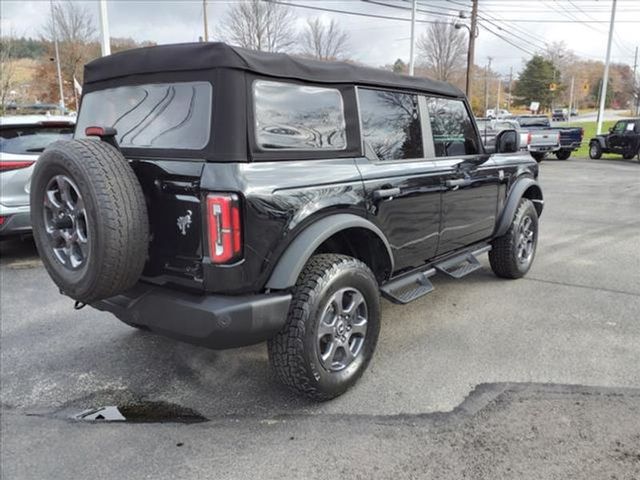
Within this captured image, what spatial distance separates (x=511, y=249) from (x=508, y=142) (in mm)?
1056

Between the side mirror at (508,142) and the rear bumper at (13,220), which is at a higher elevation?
the side mirror at (508,142)

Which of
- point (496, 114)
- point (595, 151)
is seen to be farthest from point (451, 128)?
point (496, 114)

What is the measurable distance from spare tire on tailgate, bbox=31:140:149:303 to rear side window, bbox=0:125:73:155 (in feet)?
12.2

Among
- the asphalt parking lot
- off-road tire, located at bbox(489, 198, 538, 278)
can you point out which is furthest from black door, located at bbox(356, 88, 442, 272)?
off-road tire, located at bbox(489, 198, 538, 278)

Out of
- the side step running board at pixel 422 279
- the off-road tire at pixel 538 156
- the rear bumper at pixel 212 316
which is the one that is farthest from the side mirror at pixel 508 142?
the off-road tire at pixel 538 156

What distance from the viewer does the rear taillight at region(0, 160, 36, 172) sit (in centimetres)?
611

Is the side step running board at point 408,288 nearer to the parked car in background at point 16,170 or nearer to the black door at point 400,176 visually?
the black door at point 400,176

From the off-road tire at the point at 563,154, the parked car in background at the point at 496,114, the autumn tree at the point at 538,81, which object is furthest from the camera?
the autumn tree at the point at 538,81

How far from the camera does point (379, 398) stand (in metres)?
3.19

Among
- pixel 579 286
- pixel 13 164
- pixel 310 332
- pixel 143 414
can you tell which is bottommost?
pixel 143 414

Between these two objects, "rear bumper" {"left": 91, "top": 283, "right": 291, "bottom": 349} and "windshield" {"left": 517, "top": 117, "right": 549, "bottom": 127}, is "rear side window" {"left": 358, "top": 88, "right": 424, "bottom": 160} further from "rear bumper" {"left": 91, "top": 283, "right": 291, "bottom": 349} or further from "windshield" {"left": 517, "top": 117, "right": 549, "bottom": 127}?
"windshield" {"left": 517, "top": 117, "right": 549, "bottom": 127}

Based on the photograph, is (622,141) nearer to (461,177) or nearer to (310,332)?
(461,177)

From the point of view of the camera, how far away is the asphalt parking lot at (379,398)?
2.58 m

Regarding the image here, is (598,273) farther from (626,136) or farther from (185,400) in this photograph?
(626,136)
